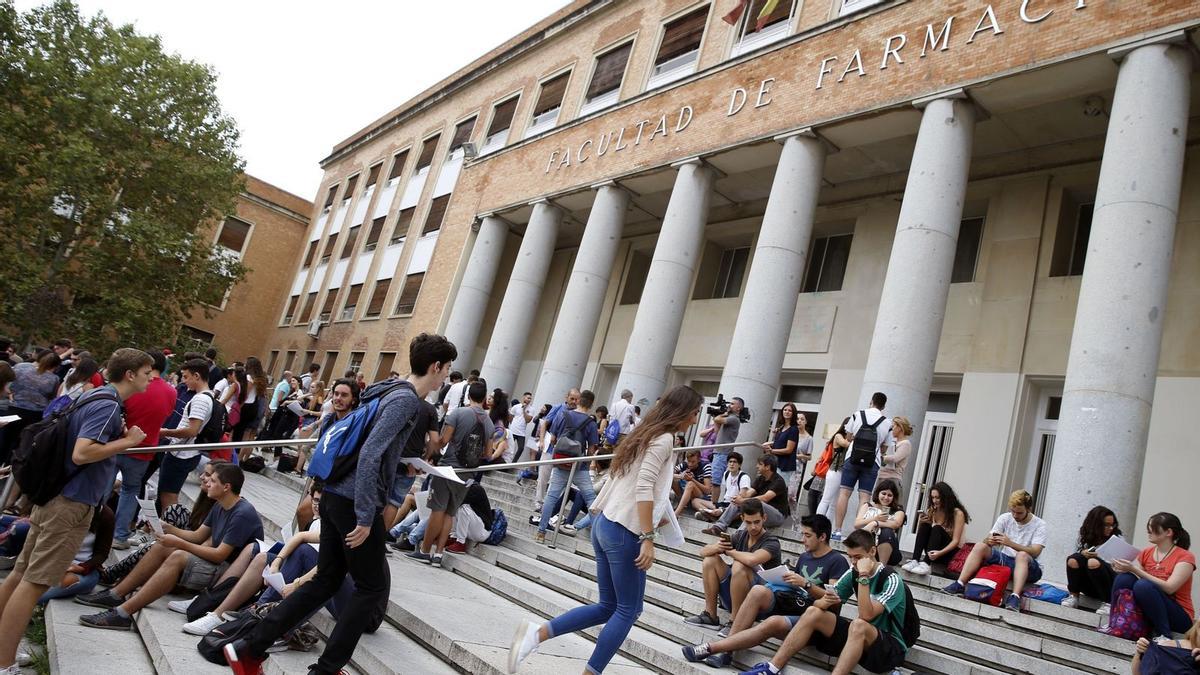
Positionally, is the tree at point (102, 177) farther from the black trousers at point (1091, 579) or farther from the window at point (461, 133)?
the black trousers at point (1091, 579)

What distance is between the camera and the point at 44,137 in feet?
74.4

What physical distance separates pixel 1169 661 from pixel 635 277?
17173 millimetres

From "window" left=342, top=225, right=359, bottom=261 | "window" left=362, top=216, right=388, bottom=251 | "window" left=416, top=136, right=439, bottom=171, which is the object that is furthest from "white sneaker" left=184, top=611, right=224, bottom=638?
"window" left=342, top=225, right=359, bottom=261

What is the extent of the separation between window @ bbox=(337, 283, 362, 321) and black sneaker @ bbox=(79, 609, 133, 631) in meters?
23.4

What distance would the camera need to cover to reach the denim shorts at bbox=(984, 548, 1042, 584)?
6852mm

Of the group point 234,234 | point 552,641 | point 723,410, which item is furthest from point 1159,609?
point 234,234

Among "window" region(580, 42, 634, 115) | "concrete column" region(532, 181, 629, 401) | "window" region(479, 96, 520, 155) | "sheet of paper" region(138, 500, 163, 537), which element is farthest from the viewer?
"window" region(479, 96, 520, 155)

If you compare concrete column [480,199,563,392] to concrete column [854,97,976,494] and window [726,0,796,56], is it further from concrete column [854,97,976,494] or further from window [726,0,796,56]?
concrete column [854,97,976,494]

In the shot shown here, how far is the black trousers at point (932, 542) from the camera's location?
7453mm

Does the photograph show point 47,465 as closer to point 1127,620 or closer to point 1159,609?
point 1127,620

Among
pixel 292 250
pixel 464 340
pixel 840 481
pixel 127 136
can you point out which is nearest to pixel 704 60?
pixel 464 340

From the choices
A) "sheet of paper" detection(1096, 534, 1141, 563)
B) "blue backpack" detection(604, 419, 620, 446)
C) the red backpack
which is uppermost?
"blue backpack" detection(604, 419, 620, 446)

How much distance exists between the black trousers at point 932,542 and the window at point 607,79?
14.3 metres

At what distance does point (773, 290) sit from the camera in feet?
41.6
